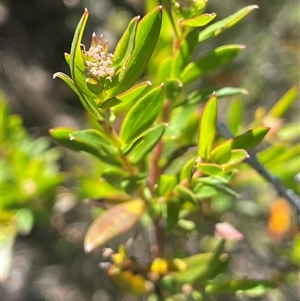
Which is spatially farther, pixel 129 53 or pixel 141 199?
pixel 141 199

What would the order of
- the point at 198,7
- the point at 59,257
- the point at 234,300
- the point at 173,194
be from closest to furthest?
the point at 198,7 < the point at 173,194 < the point at 234,300 < the point at 59,257

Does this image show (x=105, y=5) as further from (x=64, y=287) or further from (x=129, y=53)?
(x=129, y=53)

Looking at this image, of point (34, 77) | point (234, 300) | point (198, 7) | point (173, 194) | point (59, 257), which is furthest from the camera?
point (34, 77)

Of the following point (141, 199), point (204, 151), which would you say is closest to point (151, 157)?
point (141, 199)

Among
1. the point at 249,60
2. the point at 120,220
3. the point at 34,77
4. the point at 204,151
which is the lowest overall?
the point at 249,60

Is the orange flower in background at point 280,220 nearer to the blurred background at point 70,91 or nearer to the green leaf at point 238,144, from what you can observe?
the blurred background at point 70,91

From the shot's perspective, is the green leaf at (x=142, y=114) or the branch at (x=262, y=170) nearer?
the green leaf at (x=142, y=114)

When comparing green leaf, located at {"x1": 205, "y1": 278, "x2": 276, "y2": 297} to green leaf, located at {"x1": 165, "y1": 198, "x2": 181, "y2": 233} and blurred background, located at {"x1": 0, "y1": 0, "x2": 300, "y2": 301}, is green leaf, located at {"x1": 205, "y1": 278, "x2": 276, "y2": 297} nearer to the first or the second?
green leaf, located at {"x1": 165, "y1": 198, "x2": 181, "y2": 233}

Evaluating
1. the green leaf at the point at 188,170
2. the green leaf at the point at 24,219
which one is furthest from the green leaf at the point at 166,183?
the green leaf at the point at 24,219
